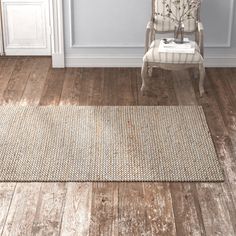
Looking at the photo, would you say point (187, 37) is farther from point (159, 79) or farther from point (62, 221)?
point (62, 221)

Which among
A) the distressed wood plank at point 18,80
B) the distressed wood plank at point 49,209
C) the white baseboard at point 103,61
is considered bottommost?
the distressed wood plank at point 49,209

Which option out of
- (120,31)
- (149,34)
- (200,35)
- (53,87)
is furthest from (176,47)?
(53,87)

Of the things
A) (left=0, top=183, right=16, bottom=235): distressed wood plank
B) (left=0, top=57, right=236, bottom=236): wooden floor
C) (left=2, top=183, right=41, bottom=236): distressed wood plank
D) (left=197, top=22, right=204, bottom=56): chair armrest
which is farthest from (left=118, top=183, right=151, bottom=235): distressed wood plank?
(left=197, top=22, right=204, bottom=56): chair armrest

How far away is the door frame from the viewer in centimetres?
537

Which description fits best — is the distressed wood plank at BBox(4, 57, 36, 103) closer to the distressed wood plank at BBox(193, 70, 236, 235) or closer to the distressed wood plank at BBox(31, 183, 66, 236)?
the distressed wood plank at BBox(31, 183, 66, 236)

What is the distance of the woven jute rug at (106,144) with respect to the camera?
3.89 m

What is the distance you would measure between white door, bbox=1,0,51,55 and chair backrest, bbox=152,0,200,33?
1105 millimetres

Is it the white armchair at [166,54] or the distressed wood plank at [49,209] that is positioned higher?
the white armchair at [166,54]

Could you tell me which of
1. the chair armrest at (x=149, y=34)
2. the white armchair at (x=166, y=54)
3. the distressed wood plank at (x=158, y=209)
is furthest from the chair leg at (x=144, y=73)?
the distressed wood plank at (x=158, y=209)

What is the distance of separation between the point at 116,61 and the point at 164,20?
25.3 inches

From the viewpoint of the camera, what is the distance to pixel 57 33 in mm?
5473

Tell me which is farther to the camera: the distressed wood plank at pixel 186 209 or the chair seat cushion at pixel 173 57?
the chair seat cushion at pixel 173 57

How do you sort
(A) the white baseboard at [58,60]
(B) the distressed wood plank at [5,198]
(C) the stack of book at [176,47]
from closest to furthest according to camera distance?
(B) the distressed wood plank at [5,198], (C) the stack of book at [176,47], (A) the white baseboard at [58,60]

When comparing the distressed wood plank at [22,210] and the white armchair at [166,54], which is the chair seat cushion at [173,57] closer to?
the white armchair at [166,54]
